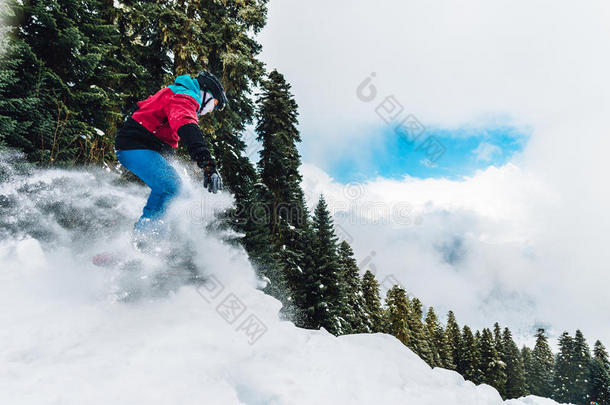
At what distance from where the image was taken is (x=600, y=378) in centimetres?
4231

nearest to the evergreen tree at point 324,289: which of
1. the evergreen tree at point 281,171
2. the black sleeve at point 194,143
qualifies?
the evergreen tree at point 281,171

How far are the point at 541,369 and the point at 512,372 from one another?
10201 mm

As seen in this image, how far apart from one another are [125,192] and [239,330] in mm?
4407

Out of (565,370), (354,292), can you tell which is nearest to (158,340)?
(354,292)

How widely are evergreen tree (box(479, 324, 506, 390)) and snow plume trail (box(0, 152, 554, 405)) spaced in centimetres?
5128

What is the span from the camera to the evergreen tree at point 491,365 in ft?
144

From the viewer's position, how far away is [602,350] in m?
43.5

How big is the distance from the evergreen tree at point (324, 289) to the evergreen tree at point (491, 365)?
36.9m

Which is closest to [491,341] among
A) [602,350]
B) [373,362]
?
[602,350]

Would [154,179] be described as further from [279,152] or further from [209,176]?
[279,152]

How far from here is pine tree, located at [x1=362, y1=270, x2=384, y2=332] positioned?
3159 centimetres

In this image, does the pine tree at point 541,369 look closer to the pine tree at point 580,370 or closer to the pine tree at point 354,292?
the pine tree at point 580,370

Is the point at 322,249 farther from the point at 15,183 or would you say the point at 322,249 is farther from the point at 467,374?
the point at 467,374

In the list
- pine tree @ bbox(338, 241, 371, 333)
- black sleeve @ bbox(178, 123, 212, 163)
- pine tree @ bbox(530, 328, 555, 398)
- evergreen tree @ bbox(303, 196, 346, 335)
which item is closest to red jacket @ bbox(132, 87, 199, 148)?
black sleeve @ bbox(178, 123, 212, 163)
